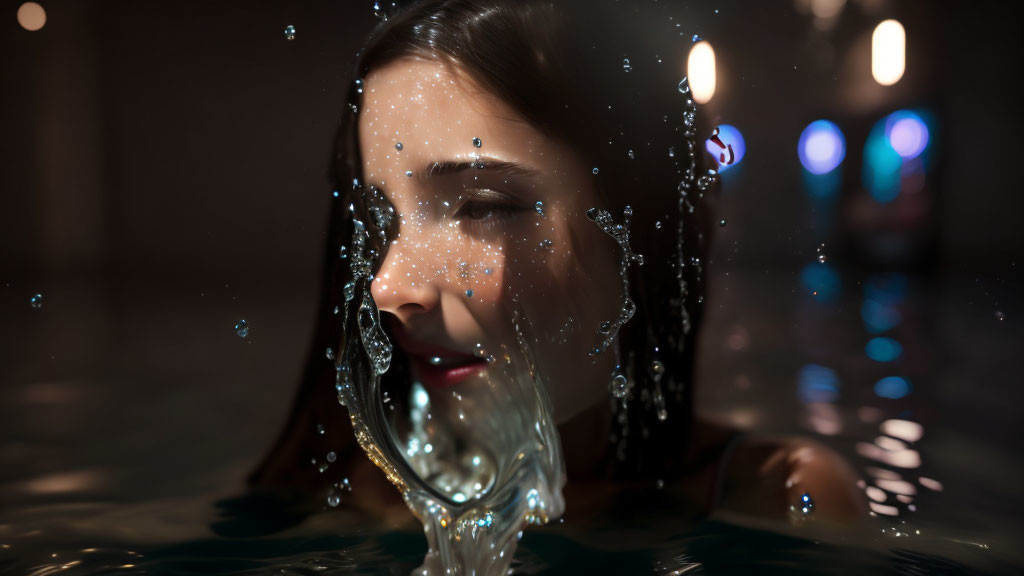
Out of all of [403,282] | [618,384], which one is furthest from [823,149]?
[403,282]

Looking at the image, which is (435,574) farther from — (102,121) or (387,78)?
(102,121)

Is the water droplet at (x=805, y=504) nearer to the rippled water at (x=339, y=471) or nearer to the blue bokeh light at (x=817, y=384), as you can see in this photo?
the rippled water at (x=339, y=471)

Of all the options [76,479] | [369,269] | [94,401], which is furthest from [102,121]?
[369,269]

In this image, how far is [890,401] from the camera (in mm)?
2258

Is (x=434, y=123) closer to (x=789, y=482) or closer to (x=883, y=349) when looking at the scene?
(x=789, y=482)

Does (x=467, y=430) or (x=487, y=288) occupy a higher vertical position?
(x=487, y=288)

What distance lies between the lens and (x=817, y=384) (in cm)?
267

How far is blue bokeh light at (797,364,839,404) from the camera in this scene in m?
2.46

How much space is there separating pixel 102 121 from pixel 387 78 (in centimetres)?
338

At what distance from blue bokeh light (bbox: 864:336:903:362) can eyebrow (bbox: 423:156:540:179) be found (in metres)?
2.54

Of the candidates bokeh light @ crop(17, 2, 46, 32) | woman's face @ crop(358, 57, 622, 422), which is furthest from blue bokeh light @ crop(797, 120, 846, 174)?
woman's face @ crop(358, 57, 622, 422)

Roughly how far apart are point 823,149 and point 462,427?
5.28 m

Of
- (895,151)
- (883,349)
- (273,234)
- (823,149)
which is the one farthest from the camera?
(823,149)

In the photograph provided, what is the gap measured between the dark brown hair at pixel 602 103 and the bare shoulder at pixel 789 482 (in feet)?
0.67
